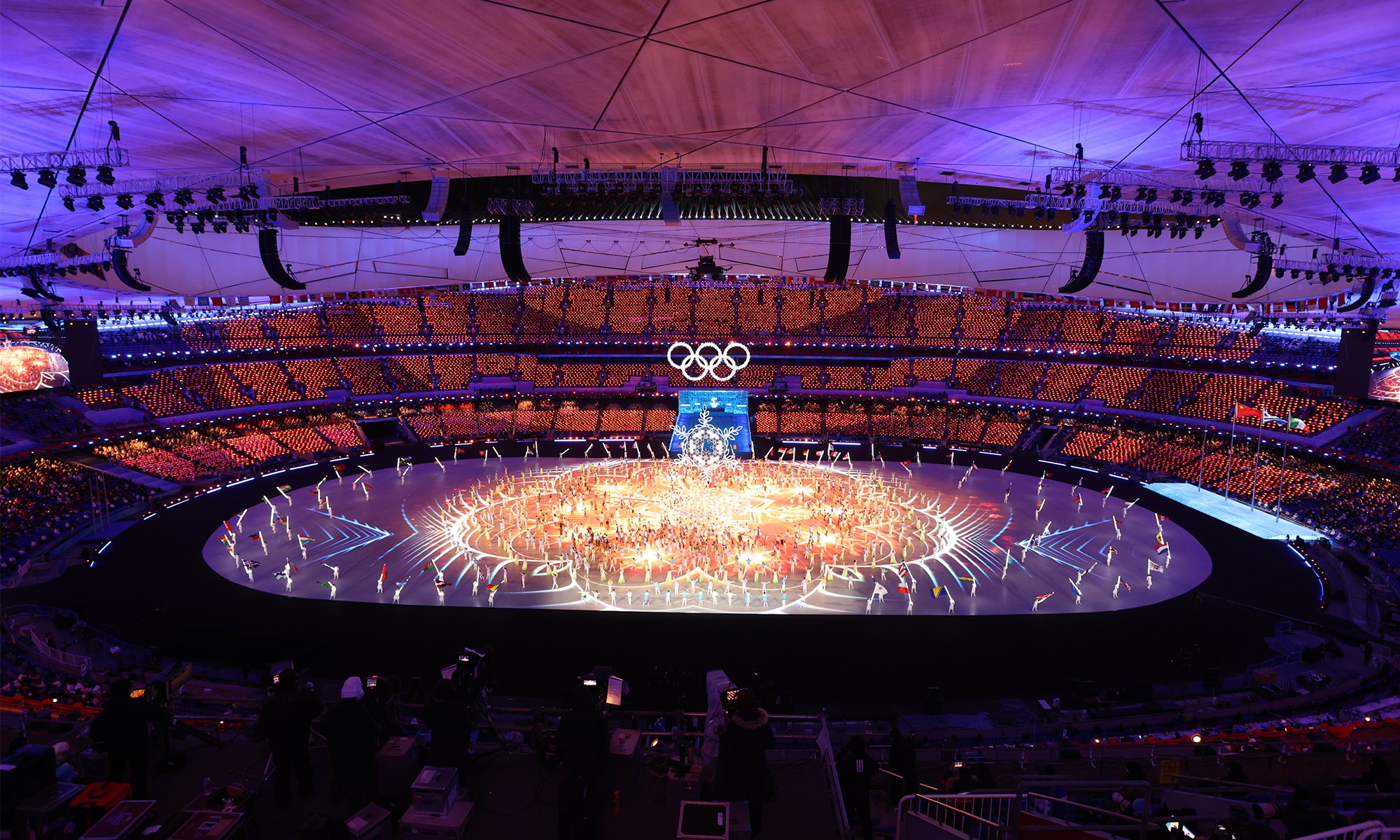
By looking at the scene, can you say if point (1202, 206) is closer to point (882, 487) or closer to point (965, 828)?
point (882, 487)

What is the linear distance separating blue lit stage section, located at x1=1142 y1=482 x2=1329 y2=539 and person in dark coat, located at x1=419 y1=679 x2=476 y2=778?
25603 millimetres

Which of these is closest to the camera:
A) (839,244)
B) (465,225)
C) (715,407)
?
(465,225)

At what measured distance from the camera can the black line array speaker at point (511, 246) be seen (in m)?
17.8

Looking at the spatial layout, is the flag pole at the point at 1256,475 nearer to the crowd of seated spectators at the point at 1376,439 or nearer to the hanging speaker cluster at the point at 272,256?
the crowd of seated spectators at the point at 1376,439

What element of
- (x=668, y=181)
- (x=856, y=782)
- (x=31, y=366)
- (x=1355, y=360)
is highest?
(x=668, y=181)

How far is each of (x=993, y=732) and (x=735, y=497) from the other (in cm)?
1473

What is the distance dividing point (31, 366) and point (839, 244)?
3033 cm

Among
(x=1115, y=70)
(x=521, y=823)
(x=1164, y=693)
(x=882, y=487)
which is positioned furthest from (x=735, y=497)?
(x=521, y=823)

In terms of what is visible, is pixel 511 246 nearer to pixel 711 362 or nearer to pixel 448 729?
pixel 448 729

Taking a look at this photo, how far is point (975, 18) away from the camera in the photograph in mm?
8641

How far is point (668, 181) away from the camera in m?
16.5

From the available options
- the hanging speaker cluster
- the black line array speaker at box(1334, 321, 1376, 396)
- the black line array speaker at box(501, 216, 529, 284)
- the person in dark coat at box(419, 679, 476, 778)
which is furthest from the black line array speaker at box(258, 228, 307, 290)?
the black line array speaker at box(1334, 321, 1376, 396)

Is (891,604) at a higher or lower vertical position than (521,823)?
lower

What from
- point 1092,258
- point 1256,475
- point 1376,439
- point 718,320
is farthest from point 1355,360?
point 718,320
